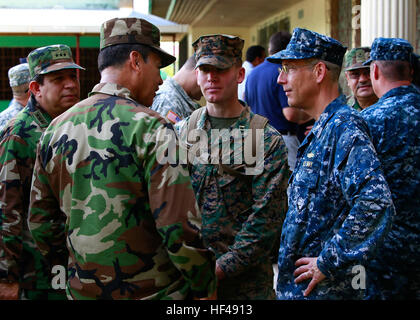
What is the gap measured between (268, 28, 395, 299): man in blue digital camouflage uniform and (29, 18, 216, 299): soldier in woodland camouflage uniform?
0.46 m

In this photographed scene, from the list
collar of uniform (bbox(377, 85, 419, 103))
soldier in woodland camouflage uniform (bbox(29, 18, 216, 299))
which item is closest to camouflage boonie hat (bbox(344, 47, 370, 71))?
collar of uniform (bbox(377, 85, 419, 103))

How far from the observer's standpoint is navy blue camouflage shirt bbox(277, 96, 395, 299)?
1908 mm

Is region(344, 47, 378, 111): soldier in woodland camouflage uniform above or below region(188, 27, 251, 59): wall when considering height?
below

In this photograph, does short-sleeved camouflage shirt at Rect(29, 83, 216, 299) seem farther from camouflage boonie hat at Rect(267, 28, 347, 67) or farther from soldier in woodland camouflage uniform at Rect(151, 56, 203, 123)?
soldier in woodland camouflage uniform at Rect(151, 56, 203, 123)

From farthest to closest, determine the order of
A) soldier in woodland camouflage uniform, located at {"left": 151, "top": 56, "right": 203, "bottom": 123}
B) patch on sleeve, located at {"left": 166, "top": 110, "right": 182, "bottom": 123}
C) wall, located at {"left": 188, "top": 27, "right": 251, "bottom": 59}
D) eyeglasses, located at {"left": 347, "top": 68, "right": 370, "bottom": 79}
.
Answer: wall, located at {"left": 188, "top": 27, "right": 251, "bottom": 59} < eyeglasses, located at {"left": 347, "top": 68, "right": 370, "bottom": 79} < soldier in woodland camouflage uniform, located at {"left": 151, "top": 56, "right": 203, "bottom": 123} < patch on sleeve, located at {"left": 166, "top": 110, "right": 182, "bottom": 123}

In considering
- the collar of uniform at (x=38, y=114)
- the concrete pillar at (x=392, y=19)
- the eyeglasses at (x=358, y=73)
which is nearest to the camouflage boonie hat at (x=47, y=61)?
the collar of uniform at (x=38, y=114)

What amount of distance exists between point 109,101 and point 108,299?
682 mm

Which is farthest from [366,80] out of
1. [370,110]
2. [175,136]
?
[175,136]

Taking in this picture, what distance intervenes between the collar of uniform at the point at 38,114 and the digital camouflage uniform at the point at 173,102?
814 millimetres

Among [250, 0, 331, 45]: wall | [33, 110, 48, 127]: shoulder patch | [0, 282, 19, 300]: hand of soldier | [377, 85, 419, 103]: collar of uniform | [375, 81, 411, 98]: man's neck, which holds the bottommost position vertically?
[0, 282, 19, 300]: hand of soldier

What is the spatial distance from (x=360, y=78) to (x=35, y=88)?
8.33ft

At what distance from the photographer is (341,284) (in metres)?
2.07

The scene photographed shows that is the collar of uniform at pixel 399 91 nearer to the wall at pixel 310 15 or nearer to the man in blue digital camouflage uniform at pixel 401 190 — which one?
the man in blue digital camouflage uniform at pixel 401 190
